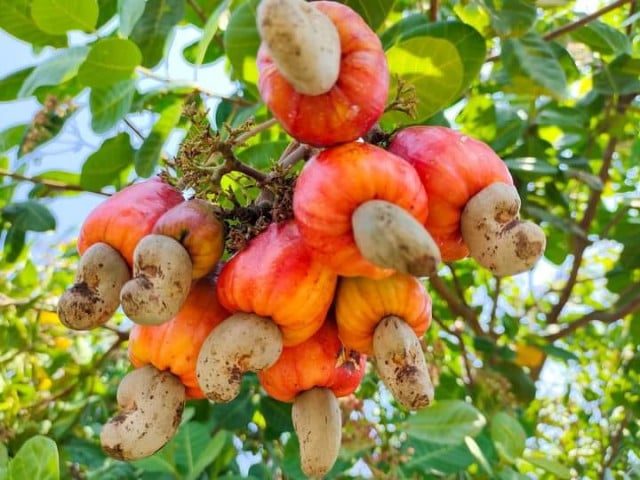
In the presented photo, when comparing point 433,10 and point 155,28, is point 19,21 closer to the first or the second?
point 155,28

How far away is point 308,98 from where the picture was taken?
74cm

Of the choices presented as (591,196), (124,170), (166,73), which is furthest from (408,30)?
(591,196)

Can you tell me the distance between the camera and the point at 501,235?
0.75m

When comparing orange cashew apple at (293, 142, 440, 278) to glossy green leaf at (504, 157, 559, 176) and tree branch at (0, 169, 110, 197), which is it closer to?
glossy green leaf at (504, 157, 559, 176)

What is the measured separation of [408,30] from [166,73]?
0.52 meters

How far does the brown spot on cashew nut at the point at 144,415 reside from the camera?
2.64ft

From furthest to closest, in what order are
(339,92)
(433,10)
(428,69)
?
(433,10) → (428,69) → (339,92)

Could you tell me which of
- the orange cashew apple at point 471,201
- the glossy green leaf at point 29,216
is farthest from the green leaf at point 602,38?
the glossy green leaf at point 29,216

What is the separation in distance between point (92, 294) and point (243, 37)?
1.77ft

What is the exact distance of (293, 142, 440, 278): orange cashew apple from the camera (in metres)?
0.68

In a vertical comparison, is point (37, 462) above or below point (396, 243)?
below

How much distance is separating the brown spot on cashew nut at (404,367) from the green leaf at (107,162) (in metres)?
1.07

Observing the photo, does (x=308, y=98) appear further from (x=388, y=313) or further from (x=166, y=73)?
(x=166, y=73)

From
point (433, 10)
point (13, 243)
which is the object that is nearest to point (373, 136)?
point (433, 10)
